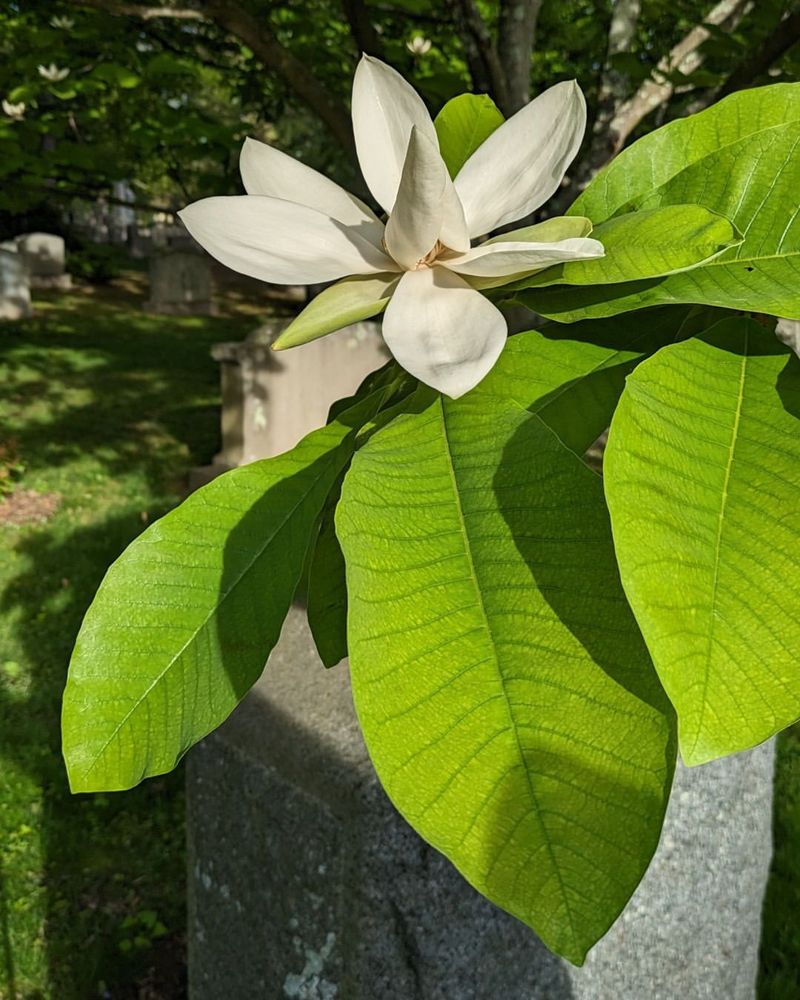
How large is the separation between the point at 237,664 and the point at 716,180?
0.50 meters

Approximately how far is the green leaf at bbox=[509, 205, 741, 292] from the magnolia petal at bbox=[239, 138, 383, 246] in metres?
0.19

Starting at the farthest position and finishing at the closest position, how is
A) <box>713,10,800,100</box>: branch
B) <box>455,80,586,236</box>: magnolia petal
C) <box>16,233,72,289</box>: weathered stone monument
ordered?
<box>16,233,72,289</box>: weathered stone monument
<box>713,10,800,100</box>: branch
<box>455,80,586,236</box>: magnolia petal

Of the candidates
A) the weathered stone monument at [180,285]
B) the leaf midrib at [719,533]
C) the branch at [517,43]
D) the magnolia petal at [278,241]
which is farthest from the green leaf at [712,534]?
the weathered stone monument at [180,285]

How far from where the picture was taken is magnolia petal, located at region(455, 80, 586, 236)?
2.35 ft

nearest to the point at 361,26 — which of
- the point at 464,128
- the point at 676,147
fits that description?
the point at 464,128

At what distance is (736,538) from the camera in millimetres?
542

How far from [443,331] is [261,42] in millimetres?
3547

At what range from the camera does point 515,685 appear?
51 cm

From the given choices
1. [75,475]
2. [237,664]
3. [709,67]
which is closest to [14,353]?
[75,475]

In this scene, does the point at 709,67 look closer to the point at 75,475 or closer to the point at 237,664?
the point at 75,475

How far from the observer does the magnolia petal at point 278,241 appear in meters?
0.68

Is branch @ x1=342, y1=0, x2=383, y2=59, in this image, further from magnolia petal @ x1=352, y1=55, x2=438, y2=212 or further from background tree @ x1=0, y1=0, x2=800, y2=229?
magnolia petal @ x1=352, y1=55, x2=438, y2=212

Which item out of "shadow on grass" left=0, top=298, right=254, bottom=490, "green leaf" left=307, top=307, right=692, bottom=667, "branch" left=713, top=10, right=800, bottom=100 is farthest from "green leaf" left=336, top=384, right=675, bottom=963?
"shadow on grass" left=0, top=298, right=254, bottom=490

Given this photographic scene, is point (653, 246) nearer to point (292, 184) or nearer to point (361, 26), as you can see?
point (292, 184)
